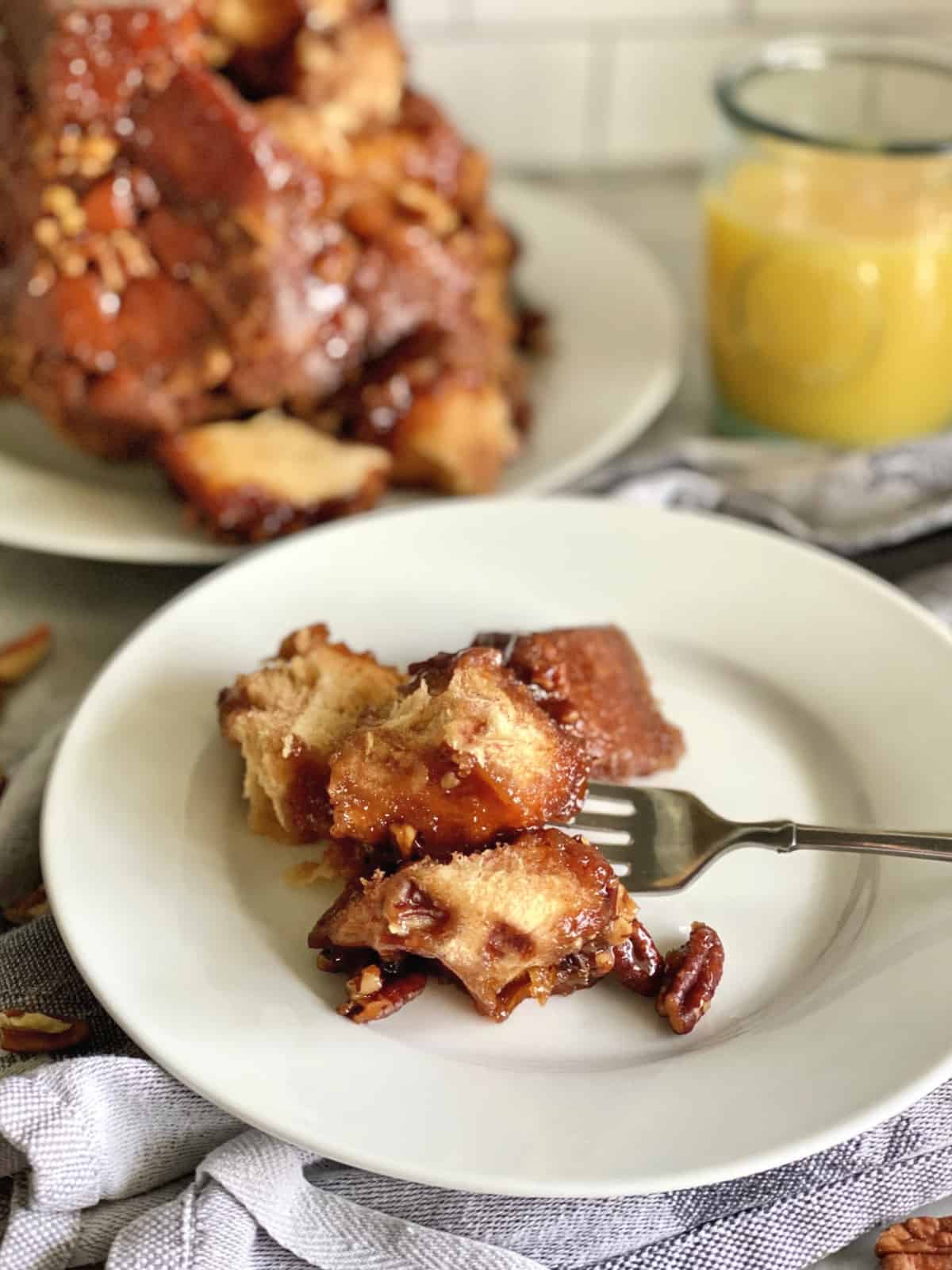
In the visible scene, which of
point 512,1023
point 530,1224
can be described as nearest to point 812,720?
point 512,1023

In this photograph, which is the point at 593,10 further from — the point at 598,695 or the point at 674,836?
the point at 674,836

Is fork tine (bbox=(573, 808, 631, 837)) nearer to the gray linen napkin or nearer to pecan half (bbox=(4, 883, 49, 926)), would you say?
the gray linen napkin

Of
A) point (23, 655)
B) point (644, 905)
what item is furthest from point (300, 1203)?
point (23, 655)

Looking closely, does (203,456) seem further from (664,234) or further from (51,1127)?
(664,234)

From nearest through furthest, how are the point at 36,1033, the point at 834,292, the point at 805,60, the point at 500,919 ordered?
the point at 500,919, the point at 36,1033, the point at 834,292, the point at 805,60

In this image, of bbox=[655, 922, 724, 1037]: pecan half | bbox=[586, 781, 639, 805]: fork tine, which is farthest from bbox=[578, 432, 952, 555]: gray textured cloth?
bbox=[655, 922, 724, 1037]: pecan half

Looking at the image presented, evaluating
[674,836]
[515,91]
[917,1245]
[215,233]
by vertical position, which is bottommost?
[917,1245]

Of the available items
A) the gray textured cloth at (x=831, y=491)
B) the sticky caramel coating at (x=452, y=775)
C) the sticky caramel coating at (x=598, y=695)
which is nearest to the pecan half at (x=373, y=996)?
the sticky caramel coating at (x=452, y=775)
